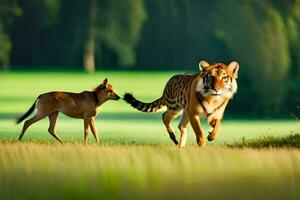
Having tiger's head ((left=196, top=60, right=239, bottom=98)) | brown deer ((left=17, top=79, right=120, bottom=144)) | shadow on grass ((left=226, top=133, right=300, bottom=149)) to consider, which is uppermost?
tiger's head ((left=196, top=60, right=239, bottom=98))

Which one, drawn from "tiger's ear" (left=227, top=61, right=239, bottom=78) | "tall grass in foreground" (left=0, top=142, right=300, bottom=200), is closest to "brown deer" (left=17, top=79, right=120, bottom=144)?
"tiger's ear" (left=227, top=61, right=239, bottom=78)

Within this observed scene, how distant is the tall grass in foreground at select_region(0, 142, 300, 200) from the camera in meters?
5.75

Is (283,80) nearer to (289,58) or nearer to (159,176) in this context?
(289,58)

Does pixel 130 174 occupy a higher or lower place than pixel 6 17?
lower

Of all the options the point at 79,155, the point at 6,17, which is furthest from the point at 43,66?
the point at 79,155

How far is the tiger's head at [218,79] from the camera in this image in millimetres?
7043

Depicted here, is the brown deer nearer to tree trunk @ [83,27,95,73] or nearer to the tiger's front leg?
tree trunk @ [83,27,95,73]

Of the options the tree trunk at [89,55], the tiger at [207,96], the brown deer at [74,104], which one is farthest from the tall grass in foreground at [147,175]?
A: the tree trunk at [89,55]

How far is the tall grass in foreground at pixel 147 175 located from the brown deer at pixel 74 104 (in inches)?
55.8

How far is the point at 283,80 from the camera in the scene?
348 inches

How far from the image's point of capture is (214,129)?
702 cm

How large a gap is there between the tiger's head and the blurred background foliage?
1075 millimetres

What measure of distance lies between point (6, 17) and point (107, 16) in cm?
83

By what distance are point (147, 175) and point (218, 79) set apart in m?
1.44
